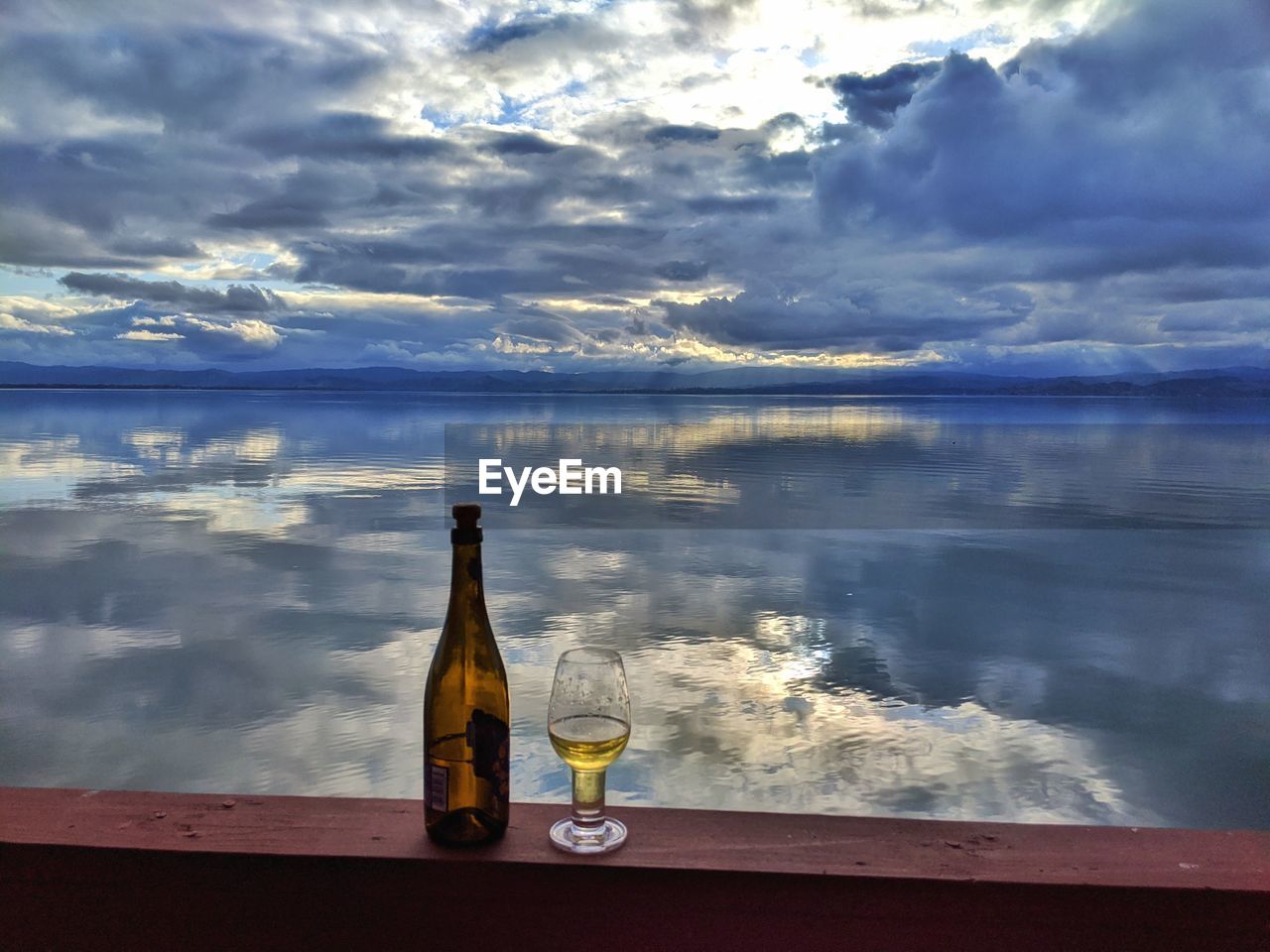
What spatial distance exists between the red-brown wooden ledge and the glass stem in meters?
0.04

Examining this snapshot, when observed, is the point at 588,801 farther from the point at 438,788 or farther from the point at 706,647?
the point at 706,647

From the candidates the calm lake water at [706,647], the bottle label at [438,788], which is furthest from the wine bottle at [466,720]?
the calm lake water at [706,647]

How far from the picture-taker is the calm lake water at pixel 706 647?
341 centimetres

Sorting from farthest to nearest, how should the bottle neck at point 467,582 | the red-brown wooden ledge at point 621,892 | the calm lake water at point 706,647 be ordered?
the calm lake water at point 706,647 → the bottle neck at point 467,582 → the red-brown wooden ledge at point 621,892

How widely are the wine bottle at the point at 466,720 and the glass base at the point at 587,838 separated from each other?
0.06m

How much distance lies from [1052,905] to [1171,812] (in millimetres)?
2857

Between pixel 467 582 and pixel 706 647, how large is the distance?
155 inches

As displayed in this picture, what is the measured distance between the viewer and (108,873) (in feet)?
3.04

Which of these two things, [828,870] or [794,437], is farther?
[794,437]

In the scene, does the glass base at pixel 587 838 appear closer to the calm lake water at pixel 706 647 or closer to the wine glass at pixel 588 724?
the wine glass at pixel 588 724

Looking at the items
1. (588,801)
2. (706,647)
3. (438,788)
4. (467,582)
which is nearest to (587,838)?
(588,801)

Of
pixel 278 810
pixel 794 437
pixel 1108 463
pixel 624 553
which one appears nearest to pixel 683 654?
pixel 624 553

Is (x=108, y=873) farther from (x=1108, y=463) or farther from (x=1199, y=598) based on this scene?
(x=1108, y=463)

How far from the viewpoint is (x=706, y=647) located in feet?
16.0
